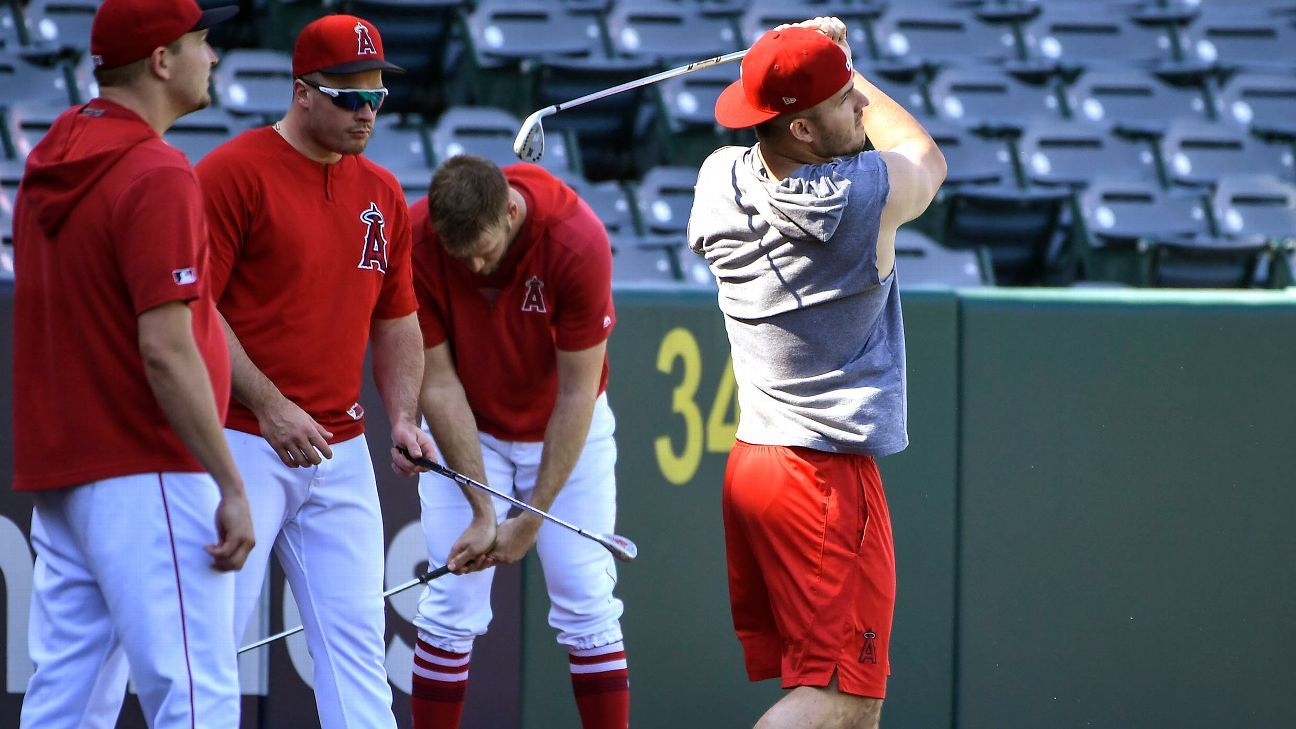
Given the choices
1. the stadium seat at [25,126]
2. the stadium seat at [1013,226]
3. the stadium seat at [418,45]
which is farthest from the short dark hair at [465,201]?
the stadium seat at [418,45]

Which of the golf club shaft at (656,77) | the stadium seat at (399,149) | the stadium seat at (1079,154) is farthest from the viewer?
the stadium seat at (1079,154)

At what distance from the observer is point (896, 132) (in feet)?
10.6

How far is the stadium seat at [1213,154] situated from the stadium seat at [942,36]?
1441 millimetres

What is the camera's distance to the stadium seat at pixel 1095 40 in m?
9.66

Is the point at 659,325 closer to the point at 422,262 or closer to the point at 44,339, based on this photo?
the point at 422,262

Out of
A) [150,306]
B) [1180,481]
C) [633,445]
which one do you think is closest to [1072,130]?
[1180,481]

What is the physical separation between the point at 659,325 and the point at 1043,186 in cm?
435

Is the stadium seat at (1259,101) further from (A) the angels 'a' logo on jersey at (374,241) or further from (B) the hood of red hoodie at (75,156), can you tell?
(B) the hood of red hoodie at (75,156)

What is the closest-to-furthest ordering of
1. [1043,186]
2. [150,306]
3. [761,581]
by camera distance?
[150,306]
[761,581]
[1043,186]

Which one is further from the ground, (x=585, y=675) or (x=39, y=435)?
(x=39, y=435)

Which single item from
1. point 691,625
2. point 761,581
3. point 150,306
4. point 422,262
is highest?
point 150,306

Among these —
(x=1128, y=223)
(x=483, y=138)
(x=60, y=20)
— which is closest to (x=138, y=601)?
(x=483, y=138)

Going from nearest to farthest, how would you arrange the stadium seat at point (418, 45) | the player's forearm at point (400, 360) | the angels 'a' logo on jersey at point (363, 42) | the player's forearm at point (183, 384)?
the player's forearm at point (183, 384) → the angels 'a' logo on jersey at point (363, 42) → the player's forearm at point (400, 360) → the stadium seat at point (418, 45)

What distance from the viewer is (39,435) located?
2.64m
